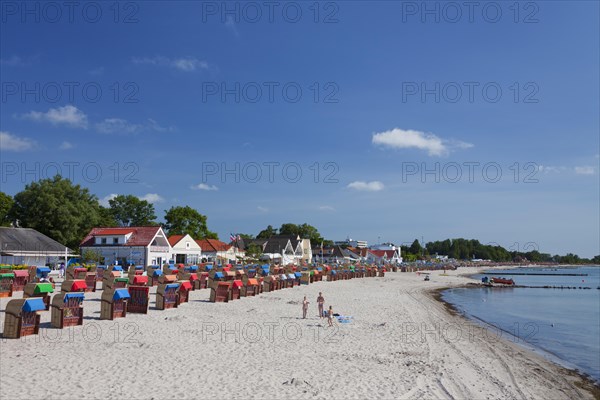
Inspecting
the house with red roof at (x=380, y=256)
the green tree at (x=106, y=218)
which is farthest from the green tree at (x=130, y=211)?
the house with red roof at (x=380, y=256)

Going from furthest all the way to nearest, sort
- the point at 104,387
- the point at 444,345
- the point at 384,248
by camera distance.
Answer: the point at 384,248, the point at 444,345, the point at 104,387

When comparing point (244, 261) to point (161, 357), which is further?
point (244, 261)

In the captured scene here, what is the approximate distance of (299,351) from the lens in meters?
16.2

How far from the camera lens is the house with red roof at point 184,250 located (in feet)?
211

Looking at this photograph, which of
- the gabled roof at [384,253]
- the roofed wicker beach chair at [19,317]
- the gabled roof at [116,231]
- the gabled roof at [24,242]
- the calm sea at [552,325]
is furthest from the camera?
the gabled roof at [384,253]

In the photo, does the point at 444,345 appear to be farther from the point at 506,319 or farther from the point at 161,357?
the point at 506,319

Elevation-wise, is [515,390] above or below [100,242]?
below

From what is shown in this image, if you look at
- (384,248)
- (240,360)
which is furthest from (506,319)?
(384,248)

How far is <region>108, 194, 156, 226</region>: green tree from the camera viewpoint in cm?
9875

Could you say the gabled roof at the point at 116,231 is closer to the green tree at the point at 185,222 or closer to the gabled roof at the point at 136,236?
the gabled roof at the point at 136,236

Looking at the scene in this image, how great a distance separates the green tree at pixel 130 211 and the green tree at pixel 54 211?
1334 inches

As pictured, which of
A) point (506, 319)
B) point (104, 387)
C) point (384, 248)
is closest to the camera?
point (104, 387)

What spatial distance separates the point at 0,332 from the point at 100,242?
43500 millimetres

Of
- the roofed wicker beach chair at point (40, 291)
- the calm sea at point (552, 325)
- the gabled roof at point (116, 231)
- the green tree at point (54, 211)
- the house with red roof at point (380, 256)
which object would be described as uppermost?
the green tree at point (54, 211)
